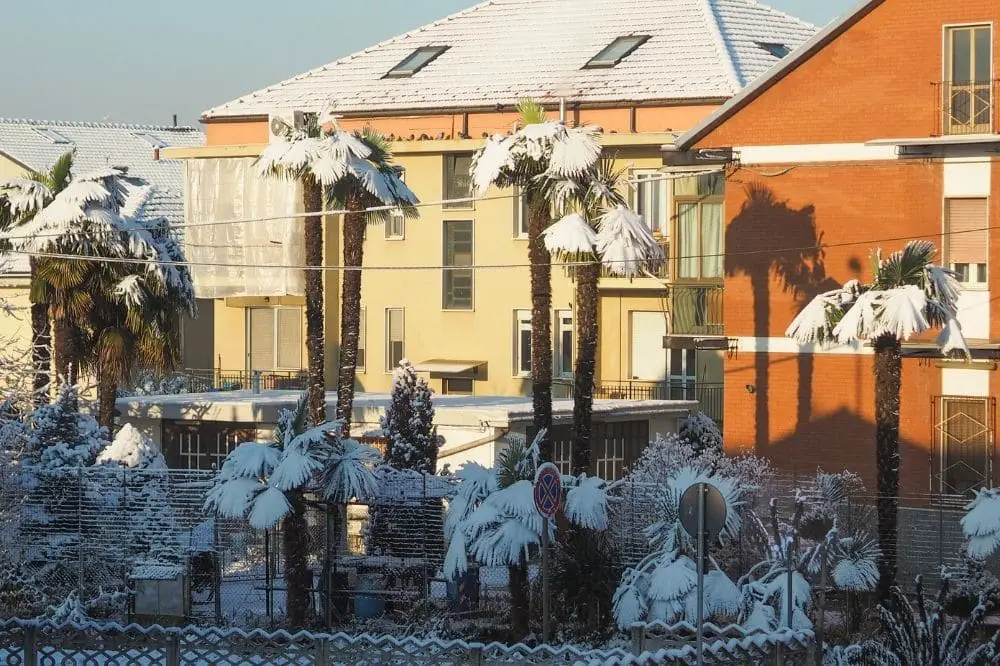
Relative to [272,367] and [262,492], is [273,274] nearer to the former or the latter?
[272,367]

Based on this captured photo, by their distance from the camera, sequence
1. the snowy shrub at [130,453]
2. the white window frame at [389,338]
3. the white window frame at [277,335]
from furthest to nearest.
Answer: the white window frame at [277,335], the white window frame at [389,338], the snowy shrub at [130,453]

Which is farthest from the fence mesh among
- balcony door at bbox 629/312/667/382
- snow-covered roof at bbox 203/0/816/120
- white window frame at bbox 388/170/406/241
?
white window frame at bbox 388/170/406/241

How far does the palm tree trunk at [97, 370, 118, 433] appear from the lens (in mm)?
30984

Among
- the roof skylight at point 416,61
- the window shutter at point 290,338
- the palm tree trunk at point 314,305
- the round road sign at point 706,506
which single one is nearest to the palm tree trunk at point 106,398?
the palm tree trunk at point 314,305

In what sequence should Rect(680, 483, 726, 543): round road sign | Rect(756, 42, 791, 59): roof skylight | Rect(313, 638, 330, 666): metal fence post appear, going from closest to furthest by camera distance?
Rect(313, 638, 330, 666): metal fence post, Rect(680, 483, 726, 543): round road sign, Rect(756, 42, 791, 59): roof skylight

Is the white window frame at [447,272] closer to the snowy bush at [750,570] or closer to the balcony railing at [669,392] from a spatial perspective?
the balcony railing at [669,392]

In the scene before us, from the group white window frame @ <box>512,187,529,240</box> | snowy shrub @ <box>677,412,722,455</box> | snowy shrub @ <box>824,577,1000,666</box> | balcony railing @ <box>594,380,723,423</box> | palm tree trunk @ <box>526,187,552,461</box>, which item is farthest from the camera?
white window frame @ <box>512,187,529,240</box>

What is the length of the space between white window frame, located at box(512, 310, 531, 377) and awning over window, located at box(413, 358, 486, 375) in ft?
2.98

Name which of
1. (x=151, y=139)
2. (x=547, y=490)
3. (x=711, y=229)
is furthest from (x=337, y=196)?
(x=151, y=139)

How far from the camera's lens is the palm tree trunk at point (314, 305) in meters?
28.9

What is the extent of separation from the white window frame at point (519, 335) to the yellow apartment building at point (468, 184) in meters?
0.06

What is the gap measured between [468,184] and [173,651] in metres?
30.0

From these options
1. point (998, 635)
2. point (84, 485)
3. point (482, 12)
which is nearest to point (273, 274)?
point (482, 12)

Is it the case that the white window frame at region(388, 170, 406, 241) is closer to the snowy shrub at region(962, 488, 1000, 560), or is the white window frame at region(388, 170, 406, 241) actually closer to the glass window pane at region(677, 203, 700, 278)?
the glass window pane at region(677, 203, 700, 278)
